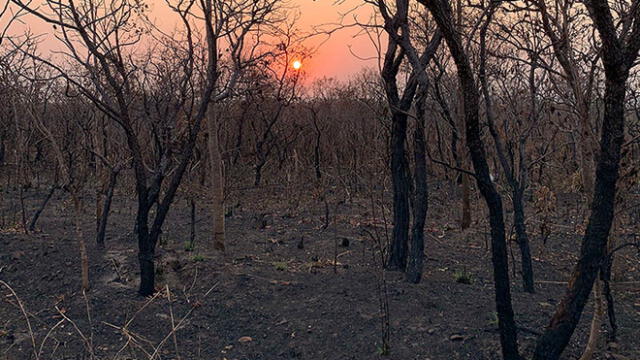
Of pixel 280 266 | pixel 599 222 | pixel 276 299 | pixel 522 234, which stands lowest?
pixel 276 299

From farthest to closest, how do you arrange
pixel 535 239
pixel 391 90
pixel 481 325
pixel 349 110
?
1. pixel 349 110
2. pixel 535 239
3. pixel 391 90
4. pixel 481 325

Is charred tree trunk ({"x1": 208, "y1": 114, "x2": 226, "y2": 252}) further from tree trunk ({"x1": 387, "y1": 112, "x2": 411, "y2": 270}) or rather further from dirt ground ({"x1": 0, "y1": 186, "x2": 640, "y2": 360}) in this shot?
tree trunk ({"x1": 387, "y1": 112, "x2": 411, "y2": 270})

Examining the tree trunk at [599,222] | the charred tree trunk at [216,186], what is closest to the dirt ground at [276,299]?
the charred tree trunk at [216,186]

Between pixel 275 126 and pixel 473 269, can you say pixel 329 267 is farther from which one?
pixel 275 126

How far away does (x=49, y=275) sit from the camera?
7.11 meters

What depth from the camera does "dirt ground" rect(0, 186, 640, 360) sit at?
4871 millimetres

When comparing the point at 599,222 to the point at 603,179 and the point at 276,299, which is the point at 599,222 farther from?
the point at 276,299

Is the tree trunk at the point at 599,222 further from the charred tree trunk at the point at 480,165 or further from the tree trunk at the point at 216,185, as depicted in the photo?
the tree trunk at the point at 216,185

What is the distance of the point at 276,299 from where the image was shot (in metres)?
6.19

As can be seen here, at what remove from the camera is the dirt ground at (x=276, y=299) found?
4.87m

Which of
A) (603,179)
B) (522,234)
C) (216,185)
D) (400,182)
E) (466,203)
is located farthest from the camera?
(466,203)

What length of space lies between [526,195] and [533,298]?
9373 mm

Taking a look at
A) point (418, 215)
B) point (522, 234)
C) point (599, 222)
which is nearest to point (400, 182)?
point (418, 215)

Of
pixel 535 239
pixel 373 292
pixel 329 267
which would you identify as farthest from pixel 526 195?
pixel 373 292
